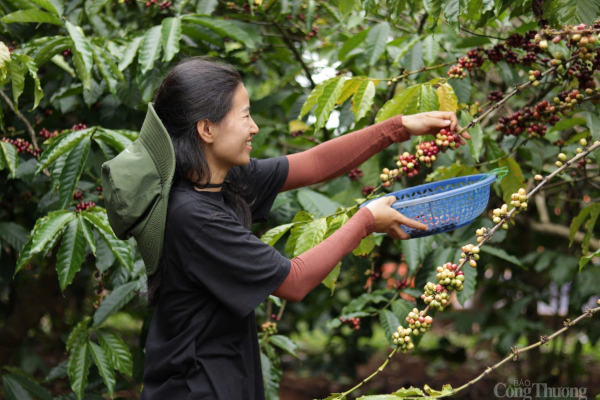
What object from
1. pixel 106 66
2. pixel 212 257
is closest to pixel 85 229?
pixel 106 66

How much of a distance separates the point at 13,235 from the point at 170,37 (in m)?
1.00

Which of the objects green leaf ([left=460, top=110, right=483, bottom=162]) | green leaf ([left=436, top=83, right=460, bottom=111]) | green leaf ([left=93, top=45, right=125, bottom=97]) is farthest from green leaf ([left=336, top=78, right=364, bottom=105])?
green leaf ([left=93, top=45, right=125, bottom=97])

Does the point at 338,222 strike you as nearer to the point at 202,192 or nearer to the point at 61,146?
the point at 202,192

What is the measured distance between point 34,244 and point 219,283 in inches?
31.9

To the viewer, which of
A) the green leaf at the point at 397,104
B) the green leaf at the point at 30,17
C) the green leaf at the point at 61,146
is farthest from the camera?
the green leaf at the point at 30,17


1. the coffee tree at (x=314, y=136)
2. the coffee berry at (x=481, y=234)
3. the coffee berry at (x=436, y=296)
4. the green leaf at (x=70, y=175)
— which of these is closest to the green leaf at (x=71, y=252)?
the coffee tree at (x=314, y=136)

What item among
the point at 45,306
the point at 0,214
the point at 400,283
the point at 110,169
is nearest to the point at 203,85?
the point at 110,169

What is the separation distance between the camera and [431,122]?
194 cm

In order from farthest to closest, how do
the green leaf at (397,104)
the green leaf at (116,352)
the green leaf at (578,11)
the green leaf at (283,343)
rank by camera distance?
the green leaf at (283,343), the green leaf at (116,352), the green leaf at (397,104), the green leaf at (578,11)

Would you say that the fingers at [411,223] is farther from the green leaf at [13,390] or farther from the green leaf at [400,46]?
the green leaf at [13,390]

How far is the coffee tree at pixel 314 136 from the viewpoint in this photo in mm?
1996

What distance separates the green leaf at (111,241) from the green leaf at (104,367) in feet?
1.46

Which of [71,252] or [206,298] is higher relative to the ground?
[206,298]

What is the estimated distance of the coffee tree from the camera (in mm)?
1996
